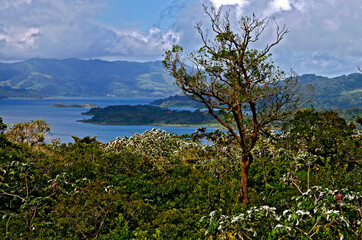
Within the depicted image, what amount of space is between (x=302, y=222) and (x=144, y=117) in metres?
137

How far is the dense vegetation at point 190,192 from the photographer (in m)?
6.10

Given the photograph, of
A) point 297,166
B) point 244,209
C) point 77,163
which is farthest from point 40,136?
point 244,209

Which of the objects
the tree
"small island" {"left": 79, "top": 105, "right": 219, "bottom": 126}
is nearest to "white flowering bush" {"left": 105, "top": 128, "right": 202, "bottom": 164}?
the tree

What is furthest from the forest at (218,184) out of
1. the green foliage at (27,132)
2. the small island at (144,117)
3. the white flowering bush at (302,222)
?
the small island at (144,117)

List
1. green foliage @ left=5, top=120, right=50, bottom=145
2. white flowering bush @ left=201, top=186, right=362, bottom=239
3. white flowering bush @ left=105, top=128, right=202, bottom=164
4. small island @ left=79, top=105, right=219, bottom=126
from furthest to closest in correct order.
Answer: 1. small island @ left=79, top=105, right=219, bottom=126
2. green foliage @ left=5, top=120, right=50, bottom=145
3. white flowering bush @ left=105, top=128, right=202, bottom=164
4. white flowering bush @ left=201, top=186, right=362, bottom=239

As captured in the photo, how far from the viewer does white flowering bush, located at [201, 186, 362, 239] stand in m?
5.54

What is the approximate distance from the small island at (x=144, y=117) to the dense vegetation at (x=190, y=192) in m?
109

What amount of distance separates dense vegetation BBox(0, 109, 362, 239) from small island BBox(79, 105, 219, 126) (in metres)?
109

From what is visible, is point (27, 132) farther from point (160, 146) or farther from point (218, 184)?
point (218, 184)

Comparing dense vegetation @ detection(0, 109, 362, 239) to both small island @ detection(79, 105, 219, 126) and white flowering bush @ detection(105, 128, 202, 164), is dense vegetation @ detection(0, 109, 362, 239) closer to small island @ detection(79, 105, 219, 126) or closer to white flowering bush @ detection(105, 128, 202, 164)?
white flowering bush @ detection(105, 128, 202, 164)

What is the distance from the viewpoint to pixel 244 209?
Result: 715 cm

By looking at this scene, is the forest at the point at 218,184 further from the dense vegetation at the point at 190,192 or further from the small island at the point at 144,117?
the small island at the point at 144,117

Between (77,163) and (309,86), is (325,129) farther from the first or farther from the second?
(77,163)

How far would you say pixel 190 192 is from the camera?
922cm
